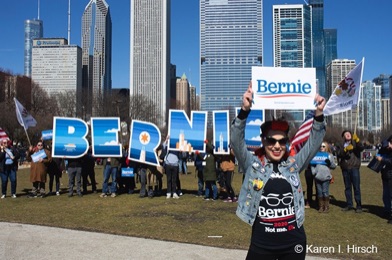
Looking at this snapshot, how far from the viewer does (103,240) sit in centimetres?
771

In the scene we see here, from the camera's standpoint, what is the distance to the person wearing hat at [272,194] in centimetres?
366

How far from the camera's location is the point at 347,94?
29.3ft

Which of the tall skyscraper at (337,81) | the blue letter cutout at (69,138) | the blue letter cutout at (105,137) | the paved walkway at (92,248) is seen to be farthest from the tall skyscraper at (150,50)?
the paved walkway at (92,248)

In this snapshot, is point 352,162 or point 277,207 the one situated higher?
point 277,207

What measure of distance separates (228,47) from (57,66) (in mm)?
86081

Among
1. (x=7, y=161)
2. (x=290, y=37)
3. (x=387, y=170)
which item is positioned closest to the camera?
(x=387, y=170)

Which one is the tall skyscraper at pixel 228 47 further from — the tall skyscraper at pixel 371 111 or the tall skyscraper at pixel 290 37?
the tall skyscraper at pixel 371 111

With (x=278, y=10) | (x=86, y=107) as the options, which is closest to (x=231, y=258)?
(x=86, y=107)

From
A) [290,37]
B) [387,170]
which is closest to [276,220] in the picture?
[387,170]

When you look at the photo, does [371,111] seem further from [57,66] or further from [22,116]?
[22,116]

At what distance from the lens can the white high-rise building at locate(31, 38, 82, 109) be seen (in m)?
135

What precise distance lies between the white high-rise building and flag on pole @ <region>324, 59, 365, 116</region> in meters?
133

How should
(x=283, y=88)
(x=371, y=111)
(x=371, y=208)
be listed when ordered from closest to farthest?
(x=283, y=88) → (x=371, y=208) → (x=371, y=111)

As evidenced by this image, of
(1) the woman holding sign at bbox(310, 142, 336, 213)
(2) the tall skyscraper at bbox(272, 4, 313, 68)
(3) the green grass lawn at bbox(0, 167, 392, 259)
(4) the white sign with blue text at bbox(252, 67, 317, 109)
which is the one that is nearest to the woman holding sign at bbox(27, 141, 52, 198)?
(3) the green grass lawn at bbox(0, 167, 392, 259)
